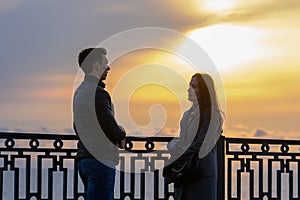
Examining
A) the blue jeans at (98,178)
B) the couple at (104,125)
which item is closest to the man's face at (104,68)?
the couple at (104,125)

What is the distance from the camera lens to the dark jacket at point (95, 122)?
25.3 ft

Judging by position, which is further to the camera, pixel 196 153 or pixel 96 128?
pixel 196 153

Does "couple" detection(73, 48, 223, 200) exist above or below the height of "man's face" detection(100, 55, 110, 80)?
below

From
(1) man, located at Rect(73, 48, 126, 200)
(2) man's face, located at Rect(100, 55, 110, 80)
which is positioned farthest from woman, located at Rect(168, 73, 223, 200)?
(2) man's face, located at Rect(100, 55, 110, 80)

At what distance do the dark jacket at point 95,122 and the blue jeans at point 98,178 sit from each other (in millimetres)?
58

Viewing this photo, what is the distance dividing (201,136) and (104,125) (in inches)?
34.4

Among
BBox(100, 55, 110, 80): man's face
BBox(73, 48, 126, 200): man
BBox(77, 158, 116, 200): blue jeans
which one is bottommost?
BBox(77, 158, 116, 200): blue jeans

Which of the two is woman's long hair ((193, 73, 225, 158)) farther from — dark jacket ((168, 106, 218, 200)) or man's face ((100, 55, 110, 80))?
man's face ((100, 55, 110, 80))

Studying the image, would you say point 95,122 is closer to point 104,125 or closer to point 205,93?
point 104,125

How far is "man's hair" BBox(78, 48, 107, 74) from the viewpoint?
7.84 metres

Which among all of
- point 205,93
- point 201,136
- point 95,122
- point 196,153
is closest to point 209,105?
point 205,93

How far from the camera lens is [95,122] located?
7742mm

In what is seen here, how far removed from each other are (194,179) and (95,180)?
897 mm

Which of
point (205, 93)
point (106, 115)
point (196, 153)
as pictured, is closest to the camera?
point (106, 115)
